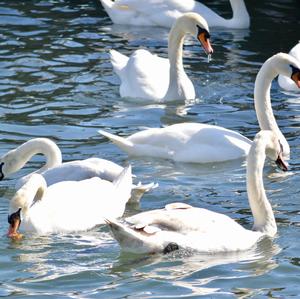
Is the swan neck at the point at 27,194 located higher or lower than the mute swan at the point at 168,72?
higher

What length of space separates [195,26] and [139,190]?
4551mm

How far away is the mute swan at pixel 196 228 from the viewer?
922 centimetres

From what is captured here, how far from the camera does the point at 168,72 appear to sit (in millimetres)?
15625

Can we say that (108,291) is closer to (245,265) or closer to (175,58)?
(245,265)

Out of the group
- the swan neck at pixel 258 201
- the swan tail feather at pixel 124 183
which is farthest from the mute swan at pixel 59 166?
the swan neck at pixel 258 201

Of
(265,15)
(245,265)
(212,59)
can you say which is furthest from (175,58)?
(245,265)

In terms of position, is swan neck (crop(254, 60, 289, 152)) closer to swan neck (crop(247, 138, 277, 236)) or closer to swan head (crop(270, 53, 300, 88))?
swan head (crop(270, 53, 300, 88))

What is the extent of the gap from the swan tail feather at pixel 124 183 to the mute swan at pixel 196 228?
4.08 feet

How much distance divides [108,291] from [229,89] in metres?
6.80

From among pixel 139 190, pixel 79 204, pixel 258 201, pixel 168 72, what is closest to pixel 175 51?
pixel 168 72

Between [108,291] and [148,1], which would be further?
[148,1]

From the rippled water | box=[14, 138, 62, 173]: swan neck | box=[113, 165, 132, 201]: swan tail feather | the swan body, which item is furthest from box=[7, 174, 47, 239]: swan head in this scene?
the swan body

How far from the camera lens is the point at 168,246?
9312mm

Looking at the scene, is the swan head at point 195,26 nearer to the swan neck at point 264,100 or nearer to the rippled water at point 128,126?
the rippled water at point 128,126
